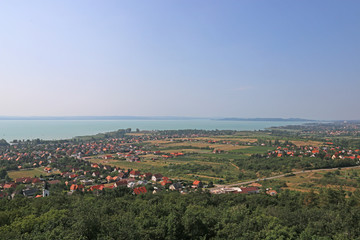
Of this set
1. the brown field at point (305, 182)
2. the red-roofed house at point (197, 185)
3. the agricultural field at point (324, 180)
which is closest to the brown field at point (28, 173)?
the red-roofed house at point (197, 185)

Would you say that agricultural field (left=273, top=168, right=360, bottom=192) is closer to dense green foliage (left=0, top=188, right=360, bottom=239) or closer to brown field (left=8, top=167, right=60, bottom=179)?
dense green foliage (left=0, top=188, right=360, bottom=239)

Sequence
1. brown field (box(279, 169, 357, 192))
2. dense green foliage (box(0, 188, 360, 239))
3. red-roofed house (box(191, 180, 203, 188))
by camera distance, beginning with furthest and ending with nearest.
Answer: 1. red-roofed house (box(191, 180, 203, 188))
2. brown field (box(279, 169, 357, 192))
3. dense green foliage (box(0, 188, 360, 239))

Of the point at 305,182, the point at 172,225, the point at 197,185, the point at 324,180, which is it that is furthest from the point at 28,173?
the point at 324,180

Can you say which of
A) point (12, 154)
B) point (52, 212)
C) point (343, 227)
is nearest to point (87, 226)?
point (52, 212)

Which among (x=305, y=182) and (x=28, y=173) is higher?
(x=305, y=182)

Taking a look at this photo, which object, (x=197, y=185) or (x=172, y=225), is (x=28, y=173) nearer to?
(x=197, y=185)

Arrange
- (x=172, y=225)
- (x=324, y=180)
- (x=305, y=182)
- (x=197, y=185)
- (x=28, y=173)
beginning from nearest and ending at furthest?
(x=172, y=225) → (x=197, y=185) → (x=324, y=180) → (x=305, y=182) → (x=28, y=173)

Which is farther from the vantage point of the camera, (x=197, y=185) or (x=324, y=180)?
(x=324, y=180)

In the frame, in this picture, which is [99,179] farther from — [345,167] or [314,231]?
[345,167]

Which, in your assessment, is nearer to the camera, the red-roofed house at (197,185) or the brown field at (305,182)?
the brown field at (305,182)

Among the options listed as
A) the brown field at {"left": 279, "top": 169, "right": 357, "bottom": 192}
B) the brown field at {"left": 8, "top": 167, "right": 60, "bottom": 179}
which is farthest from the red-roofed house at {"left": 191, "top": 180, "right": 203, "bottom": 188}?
the brown field at {"left": 8, "top": 167, "right": 60, "bottom": 179}

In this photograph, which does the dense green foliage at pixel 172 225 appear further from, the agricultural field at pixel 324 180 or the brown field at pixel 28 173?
the brown field at pixel 28 173
